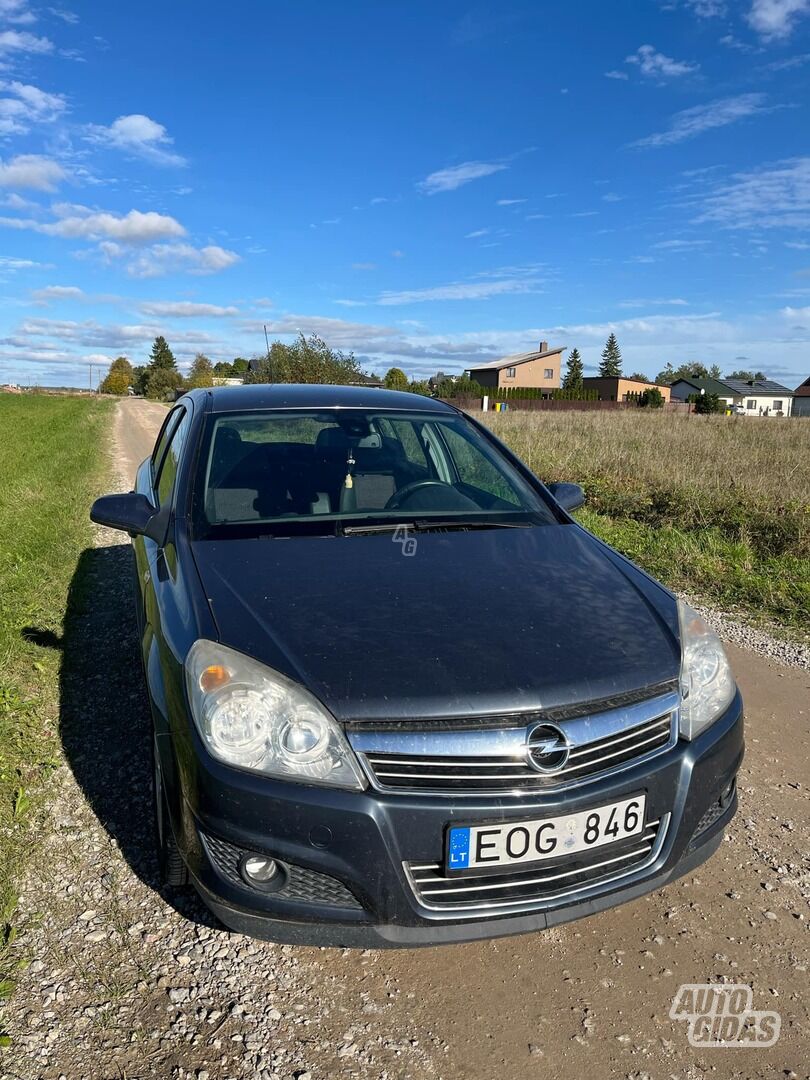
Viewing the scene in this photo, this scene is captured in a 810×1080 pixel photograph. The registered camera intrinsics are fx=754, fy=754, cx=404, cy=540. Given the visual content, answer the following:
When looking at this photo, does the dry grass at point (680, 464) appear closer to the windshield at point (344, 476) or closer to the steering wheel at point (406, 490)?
the windshield at point (344, 476)

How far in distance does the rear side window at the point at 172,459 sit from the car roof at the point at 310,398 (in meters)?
0.16

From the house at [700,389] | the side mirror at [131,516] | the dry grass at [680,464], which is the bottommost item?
the dry grass at [680,464]

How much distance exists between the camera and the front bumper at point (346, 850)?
1774 millimetres

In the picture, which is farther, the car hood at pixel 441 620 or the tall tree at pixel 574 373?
the tall tree at pixel 574 373

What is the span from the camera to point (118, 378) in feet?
419

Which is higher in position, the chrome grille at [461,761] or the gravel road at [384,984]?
the chrome grille at [461,761]

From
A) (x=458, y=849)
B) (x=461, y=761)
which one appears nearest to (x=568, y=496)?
(x=461, y=761)

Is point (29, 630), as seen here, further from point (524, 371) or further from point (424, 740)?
point (524, 371)

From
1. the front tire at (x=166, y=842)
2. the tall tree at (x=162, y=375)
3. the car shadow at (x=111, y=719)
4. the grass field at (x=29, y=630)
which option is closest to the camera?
the front tire at (x=166, y=842)

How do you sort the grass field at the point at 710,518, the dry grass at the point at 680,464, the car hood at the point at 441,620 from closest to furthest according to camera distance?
the car hood at the point at 441,620, the grass field at the point at 710,518, the dry grass at the point at 680,464

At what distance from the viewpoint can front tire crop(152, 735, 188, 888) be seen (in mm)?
2232

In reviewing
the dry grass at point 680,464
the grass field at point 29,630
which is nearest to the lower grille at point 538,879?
the grass field at point 29,630

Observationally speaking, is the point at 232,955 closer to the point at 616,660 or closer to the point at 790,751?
the point at 616,660

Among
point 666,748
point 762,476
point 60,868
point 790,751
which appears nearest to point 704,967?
point 666,748
